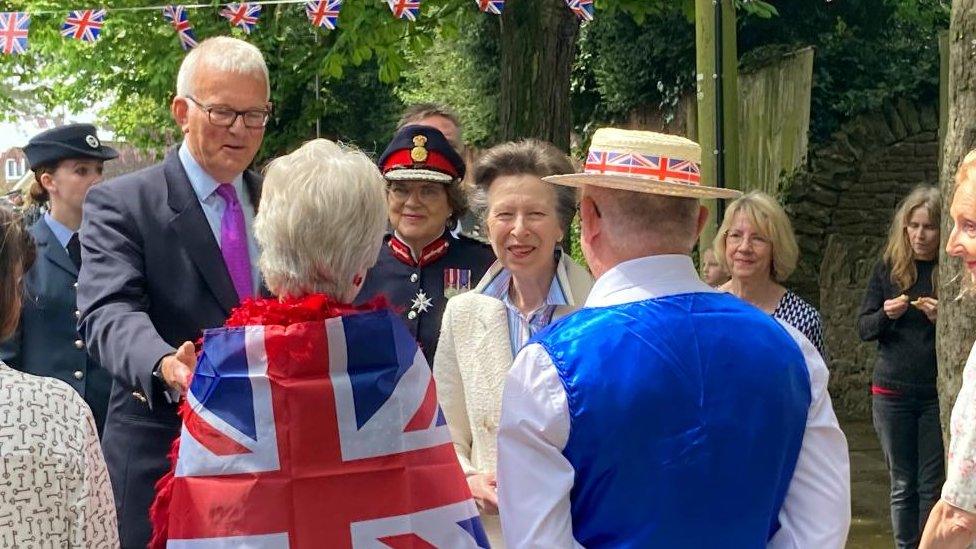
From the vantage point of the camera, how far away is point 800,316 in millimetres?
6355

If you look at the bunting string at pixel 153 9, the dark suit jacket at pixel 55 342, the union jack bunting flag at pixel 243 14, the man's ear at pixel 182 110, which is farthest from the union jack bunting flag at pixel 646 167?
the union jack bunting flag at pixel 243 14

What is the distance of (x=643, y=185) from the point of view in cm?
272

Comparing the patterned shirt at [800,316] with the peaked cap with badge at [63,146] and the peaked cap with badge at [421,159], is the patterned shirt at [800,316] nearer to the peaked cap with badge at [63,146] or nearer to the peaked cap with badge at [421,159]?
the peaked cap with badge at [421,159]

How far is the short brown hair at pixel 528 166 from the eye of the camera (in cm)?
401

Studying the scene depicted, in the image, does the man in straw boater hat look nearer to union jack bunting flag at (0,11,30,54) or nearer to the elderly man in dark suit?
the elderly man in dark suit

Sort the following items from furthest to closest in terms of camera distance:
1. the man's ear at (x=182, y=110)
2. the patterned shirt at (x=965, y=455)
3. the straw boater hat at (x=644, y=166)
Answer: the man's ear at (x=182, y=110) < the patterned shirt at (x=965, y=455) < the straw boater hat at (x=644, y=166)

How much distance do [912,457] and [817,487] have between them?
15.3 feet

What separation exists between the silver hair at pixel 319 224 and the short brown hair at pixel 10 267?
0.54 meters

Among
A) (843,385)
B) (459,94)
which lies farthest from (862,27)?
(459,94)

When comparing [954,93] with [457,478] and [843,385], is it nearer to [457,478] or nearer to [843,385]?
[457,478]

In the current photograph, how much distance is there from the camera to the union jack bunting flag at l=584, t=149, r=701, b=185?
2787 mm

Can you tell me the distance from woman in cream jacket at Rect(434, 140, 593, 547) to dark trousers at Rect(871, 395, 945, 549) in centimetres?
365

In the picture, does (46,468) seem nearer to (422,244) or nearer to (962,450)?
(422,244)

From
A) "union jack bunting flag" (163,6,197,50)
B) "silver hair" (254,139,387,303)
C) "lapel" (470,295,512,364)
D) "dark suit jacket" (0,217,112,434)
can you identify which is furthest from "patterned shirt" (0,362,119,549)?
"union jack bunting flag" (163,6,197,50)
